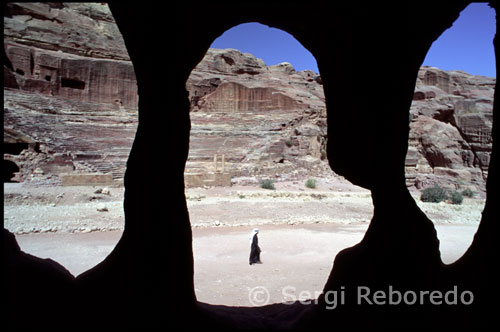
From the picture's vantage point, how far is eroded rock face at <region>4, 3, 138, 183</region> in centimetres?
2219

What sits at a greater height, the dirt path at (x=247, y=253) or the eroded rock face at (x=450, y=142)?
the eroded rock face at (x=450, y=142)

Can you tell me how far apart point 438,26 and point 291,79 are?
49.5 metres

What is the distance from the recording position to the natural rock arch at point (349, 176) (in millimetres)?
2758

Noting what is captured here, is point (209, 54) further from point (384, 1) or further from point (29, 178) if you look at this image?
point (384, 1)

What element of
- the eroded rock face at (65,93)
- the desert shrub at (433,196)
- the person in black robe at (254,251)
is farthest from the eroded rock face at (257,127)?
the person in black robe at (254,251)

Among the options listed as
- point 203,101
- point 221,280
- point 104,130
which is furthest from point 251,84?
point 221,280

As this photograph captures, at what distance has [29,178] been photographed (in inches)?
718

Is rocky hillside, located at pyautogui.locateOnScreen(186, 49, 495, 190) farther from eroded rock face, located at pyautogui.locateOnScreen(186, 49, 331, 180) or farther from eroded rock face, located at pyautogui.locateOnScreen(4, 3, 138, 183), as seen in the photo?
eroded rock face, located at pyautogui.locateOnScreen(4, 3, 138, 183)

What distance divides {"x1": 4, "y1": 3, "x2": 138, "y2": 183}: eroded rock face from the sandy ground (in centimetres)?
729

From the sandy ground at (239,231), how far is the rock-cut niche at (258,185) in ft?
0.17

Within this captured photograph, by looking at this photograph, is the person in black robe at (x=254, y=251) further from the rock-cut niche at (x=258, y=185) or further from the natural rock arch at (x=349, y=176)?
the natural rock arch at (x=349, y=176)

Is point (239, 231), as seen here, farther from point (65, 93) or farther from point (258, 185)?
point (65, 93)

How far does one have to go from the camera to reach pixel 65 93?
32.1m

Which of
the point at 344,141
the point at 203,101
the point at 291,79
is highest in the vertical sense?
the point at 291,79
